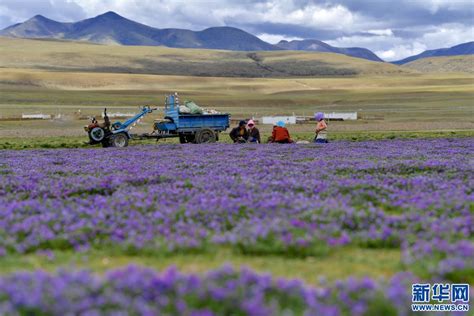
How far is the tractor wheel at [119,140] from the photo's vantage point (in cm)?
3512

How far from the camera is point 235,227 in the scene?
9367mm

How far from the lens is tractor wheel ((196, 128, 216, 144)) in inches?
1465

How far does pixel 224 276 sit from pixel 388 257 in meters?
2.87

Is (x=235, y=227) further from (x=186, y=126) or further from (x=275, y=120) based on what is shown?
(x=275, y=120)

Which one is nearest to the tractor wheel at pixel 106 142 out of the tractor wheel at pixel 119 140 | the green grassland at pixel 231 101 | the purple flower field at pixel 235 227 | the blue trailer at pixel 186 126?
the tractor wheel at pixel 119 140

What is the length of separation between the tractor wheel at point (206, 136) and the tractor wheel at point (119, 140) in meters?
4.77

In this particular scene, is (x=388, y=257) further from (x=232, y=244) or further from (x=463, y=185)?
(x=463, y=185)

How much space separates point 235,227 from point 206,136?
28324 mm

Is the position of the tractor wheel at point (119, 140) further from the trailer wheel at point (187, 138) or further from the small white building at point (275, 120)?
the small white building at point (275, 120)

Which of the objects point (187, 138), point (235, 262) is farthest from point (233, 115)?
point (235, 262)

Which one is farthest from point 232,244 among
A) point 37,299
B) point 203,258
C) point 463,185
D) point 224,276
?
point 463,185

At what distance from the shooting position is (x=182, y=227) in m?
9.16

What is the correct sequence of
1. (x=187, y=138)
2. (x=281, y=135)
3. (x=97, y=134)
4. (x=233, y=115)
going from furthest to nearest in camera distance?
(x=233, y=115)
(x=187, y=138)
(x=97, y=134)
(x=281, y=135)

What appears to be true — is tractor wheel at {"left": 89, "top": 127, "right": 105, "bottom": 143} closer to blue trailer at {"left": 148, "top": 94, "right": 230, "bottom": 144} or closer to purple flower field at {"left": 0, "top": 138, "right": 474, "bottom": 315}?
blue trailer at {"left": 148, "top": 94, "right": 230, "bottom": 144}
